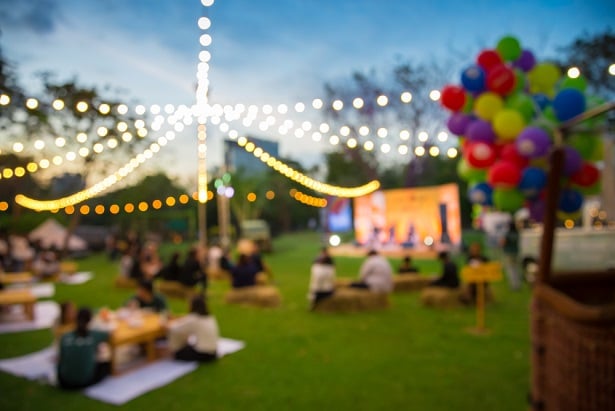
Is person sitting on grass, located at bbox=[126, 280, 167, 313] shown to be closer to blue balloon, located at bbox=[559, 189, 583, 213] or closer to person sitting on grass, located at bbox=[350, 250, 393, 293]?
person sitting on grass, located at bbox=[350, 250, 393, 293]

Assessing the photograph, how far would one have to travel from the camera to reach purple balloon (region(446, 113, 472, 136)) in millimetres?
4926

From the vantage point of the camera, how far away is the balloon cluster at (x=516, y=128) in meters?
4.15

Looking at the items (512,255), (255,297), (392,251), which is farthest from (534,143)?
(392,251)

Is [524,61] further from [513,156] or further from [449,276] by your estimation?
[449,276]

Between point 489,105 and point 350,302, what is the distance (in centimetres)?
588

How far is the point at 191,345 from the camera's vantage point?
6.63m

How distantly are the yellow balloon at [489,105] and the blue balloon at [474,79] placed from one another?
18 centimetres

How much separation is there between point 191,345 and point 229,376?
0.90 m

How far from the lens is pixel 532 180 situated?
4086mm

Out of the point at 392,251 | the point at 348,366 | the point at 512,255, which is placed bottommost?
the point at 348,366

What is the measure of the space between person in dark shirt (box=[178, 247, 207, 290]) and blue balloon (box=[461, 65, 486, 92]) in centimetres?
813

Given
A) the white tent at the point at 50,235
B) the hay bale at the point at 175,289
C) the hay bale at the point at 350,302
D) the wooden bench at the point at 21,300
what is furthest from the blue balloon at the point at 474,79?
the white tent at the point at 50,235

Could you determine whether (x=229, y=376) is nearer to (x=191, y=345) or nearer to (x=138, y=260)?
(x=191, y=345)

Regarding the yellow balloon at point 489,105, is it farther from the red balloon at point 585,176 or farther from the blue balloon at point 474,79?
the red balloon at point 585,176
